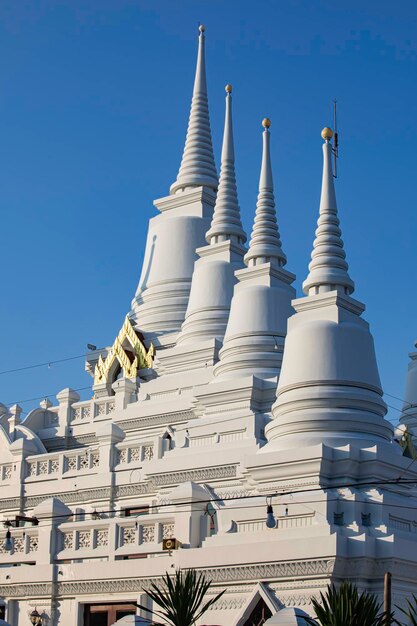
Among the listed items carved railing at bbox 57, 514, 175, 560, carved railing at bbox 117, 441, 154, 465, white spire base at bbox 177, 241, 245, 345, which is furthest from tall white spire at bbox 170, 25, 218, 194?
carved railing at bbox 57, 514, 175, 560

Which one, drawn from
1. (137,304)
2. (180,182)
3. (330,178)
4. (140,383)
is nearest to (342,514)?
(330,178)

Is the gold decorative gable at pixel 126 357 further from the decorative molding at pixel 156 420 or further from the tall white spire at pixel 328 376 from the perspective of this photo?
the tall white spire at pixel 328 376

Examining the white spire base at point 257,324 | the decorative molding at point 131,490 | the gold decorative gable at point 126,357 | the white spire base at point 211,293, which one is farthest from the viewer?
the gold decorative gable at point 126,357

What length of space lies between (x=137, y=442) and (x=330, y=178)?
1004 cm

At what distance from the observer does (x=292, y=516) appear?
26844mm

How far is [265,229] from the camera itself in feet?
123

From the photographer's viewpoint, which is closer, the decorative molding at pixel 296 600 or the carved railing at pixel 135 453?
the decorative molding at pixel 296 600

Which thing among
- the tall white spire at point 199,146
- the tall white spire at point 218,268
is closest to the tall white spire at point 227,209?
the tall white spire at point 218,268

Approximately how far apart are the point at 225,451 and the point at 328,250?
6478 millimetres

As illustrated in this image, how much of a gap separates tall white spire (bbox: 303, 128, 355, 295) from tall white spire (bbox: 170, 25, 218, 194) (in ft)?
40.8

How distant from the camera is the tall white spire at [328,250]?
105 feet

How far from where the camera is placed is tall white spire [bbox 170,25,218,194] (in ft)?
149

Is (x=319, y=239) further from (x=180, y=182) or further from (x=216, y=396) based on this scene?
(x=180, y=182)

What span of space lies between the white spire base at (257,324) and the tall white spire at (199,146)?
9.29m
